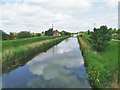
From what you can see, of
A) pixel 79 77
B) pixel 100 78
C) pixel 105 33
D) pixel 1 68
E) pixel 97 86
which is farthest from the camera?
pixel 105 33

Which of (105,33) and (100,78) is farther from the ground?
(105,33)

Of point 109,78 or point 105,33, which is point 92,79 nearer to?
point 109,78

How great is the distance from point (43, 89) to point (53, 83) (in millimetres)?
1902

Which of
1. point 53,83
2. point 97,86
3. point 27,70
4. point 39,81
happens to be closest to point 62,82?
point 53,83

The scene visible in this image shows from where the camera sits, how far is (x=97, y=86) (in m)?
13.2

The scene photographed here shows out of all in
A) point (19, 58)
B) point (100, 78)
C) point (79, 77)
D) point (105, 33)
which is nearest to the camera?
point (100, 78)

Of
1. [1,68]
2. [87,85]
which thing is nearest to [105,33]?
[1,68]

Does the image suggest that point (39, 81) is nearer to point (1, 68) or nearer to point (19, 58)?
point (1, 68)

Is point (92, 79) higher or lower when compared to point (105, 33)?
lower

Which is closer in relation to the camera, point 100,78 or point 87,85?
point 100,78

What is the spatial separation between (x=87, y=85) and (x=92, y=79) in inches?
51.9

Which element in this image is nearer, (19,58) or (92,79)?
(92,79)

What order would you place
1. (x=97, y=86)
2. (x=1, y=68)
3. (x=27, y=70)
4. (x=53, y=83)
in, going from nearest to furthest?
(x=97, y=86), (x=53, y=83), (x=1, y=68), (x=27, y=70)

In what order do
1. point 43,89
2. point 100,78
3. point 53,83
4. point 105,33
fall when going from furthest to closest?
point 105,33, point 53,83, point 43,89, point 100,78
